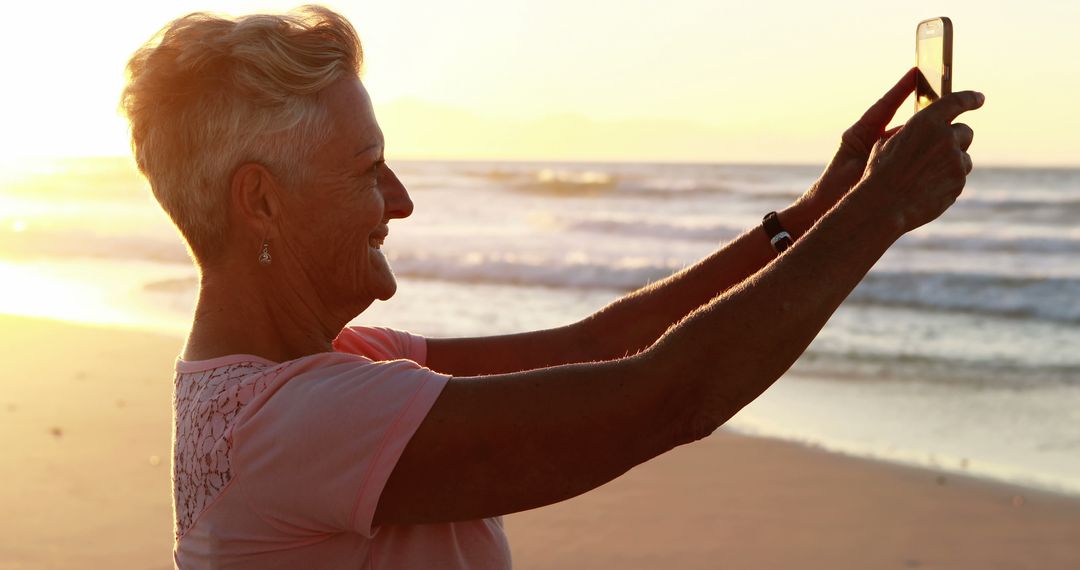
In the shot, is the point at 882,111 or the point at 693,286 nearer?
the point at 882,111

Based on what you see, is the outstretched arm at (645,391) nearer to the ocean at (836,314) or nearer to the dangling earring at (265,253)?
the dangling earring at (265,253)

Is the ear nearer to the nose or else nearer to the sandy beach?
the nose

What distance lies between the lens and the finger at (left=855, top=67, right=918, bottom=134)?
2202mm

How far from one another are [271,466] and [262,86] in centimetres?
55

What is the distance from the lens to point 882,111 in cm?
224

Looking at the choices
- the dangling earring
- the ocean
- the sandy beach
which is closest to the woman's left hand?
the dangling earring

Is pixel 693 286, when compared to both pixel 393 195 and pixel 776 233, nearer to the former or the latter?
pixel 776 233

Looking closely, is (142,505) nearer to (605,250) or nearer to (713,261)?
(713,261)

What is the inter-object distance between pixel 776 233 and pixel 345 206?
0.99m

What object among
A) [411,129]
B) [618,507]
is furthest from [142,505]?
[411,129]

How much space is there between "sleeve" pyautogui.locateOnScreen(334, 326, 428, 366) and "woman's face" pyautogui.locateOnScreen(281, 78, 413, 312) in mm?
272

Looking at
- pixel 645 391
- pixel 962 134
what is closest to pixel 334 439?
pixel 645 391

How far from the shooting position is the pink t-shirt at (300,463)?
1484 mm

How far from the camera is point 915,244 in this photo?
16969 mm
